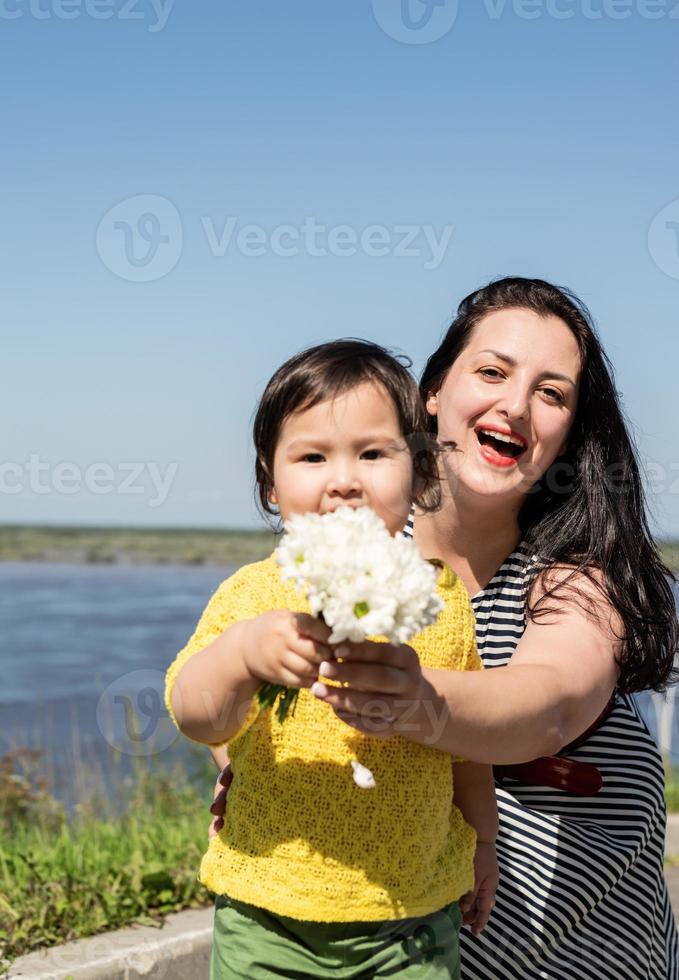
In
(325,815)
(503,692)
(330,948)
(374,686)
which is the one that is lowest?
(330,948)

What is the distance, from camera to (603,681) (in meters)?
2.63

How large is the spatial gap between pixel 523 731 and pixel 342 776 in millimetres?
390

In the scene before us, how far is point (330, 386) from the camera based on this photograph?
2268mm

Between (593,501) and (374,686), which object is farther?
(593,501)

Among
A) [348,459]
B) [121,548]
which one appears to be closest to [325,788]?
[348,459]

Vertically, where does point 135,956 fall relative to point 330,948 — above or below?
below

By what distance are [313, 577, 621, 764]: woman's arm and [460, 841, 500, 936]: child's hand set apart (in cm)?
29

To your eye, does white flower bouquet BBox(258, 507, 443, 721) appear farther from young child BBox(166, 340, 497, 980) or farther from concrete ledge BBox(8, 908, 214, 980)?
concrete ledge BBox(8, 908, 214, 980)

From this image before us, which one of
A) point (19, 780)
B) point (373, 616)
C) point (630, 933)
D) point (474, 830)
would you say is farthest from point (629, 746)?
point (19, 780)

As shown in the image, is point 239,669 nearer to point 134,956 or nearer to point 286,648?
point 286,648

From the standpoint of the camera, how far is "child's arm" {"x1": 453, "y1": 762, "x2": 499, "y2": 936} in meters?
2.48

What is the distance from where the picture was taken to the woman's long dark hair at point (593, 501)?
2.98 m

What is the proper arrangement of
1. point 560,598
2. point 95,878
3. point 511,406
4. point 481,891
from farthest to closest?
point 95,878 → point 511,406 → point 560,598 → point 481,891

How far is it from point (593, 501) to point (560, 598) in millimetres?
407
